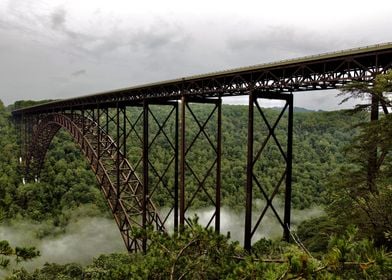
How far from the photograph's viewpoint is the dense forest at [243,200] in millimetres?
4809

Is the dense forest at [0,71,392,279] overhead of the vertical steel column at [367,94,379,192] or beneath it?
beneath

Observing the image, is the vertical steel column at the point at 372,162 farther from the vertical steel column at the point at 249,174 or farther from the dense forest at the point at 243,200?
the vertical steel column at the point at 249,174

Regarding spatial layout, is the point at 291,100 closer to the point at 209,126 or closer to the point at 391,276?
the point at 391,276

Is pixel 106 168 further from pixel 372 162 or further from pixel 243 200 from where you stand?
pixel 243 200

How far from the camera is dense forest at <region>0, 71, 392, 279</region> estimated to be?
4809 millimetres

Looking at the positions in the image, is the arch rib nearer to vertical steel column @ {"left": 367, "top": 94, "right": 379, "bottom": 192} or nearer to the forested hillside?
the forested hillside

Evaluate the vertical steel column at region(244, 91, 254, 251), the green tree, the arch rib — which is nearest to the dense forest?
the green tree

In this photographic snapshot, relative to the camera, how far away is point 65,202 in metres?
46.5

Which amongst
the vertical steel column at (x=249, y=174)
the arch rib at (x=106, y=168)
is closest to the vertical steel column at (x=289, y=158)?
the vertical steel column at (x=249, y=174)

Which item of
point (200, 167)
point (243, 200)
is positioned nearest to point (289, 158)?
point (200, 167)

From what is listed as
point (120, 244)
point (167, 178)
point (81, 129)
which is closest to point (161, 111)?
point (167, 178)

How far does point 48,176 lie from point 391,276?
5065 cm

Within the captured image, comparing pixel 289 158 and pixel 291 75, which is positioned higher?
pixel 291 75

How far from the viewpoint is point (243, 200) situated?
6444cm
